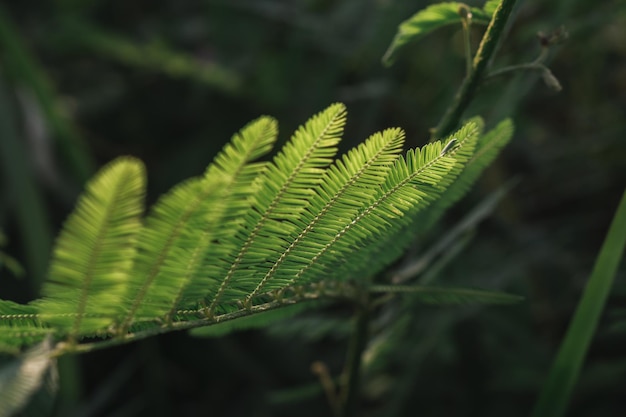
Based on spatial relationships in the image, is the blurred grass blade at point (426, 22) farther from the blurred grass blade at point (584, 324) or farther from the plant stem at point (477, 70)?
the blurred grass blade at point (584, 324)

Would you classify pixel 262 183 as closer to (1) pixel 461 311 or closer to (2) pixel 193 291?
(2) pixel 193 291

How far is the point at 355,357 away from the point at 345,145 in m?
0.88

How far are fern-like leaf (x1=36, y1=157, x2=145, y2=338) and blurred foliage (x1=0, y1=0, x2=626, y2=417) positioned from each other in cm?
70

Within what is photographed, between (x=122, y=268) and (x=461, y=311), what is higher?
(x=122, y=268)

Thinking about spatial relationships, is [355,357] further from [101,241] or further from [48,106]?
[48,106]


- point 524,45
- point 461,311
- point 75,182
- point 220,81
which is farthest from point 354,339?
point 75,182

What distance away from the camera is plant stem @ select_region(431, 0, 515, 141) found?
0.43 meters

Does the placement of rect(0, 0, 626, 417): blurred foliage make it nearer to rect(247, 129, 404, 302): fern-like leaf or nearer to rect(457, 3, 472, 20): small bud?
rect(457, 3, 472, 20): small bud

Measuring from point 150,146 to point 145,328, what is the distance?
4.15ft

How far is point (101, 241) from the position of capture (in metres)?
0.30

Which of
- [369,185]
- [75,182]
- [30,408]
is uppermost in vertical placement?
[369,185]

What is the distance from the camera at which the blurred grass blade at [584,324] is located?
507mm

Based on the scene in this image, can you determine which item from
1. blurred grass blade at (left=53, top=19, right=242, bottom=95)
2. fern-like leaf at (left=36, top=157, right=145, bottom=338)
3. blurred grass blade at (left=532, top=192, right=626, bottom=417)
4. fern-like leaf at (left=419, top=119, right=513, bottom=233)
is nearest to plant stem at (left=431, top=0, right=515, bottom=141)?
fern-like leaf at (left=419, top=119, right=513, bottom=233)

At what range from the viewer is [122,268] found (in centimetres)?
32
